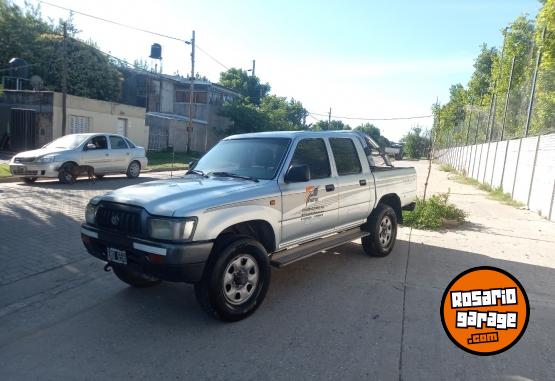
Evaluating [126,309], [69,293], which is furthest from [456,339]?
[69,293]

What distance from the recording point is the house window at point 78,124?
2256 centimetres

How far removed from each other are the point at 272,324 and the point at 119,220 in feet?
5.74

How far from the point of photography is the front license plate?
378 cm

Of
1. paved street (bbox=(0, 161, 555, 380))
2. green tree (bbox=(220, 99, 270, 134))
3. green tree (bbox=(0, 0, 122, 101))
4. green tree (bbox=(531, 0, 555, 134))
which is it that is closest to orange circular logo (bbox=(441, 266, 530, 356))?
paved street (bbox=(0, 161, 555, 380))

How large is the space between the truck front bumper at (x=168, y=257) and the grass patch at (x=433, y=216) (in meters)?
6.33

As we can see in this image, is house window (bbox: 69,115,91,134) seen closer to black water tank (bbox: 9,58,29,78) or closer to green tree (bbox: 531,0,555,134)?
black water tank (bbox: 9,58,29,78)

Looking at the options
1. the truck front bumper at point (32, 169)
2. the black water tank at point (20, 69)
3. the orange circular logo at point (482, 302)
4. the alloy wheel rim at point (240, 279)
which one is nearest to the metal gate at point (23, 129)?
the black water tank at point (20, 69)

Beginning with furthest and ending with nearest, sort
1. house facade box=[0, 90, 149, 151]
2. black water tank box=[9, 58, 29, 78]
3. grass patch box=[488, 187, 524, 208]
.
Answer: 1. black water tank box=[9, 58, 29, 78]
2. house facade box=[0, 90, 149, 151]
3. grass patch box=[488, 187, 524, 208]

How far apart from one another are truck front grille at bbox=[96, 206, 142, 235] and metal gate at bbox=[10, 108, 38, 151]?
69.4 feet

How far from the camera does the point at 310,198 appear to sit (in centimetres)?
482

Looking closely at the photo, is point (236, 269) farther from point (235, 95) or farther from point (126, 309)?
point (235, 95)

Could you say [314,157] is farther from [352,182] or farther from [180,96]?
[180,96]

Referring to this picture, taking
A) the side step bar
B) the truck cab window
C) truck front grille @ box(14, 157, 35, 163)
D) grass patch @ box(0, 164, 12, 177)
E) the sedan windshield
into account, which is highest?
the truck cab window

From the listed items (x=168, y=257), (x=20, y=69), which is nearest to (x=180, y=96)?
(x=20, y=69)
